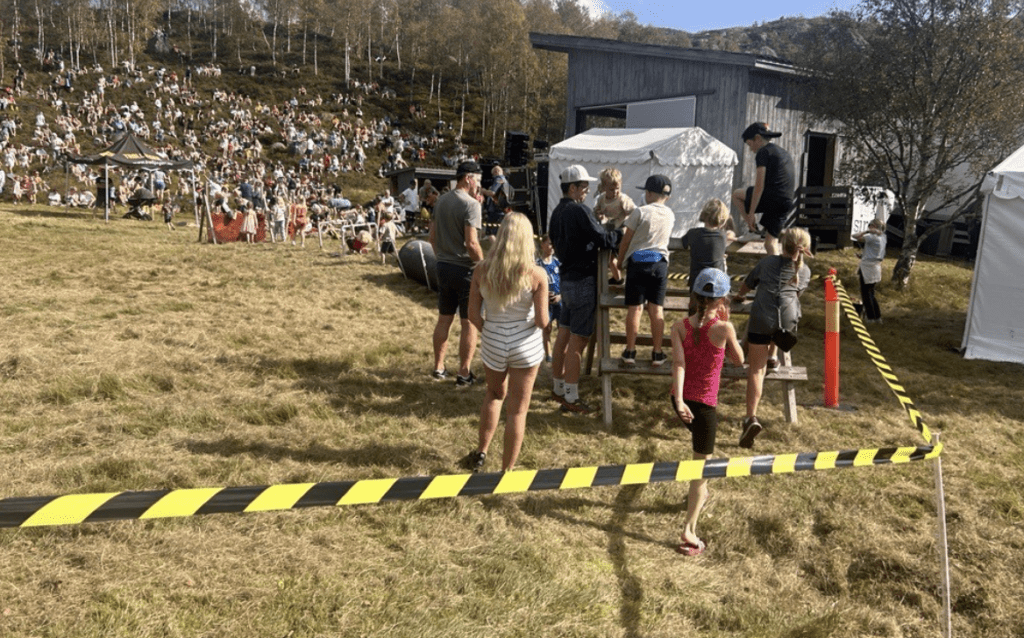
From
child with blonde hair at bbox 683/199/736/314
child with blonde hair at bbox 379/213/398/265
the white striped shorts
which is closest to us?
the white striped shorts

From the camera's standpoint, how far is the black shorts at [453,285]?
646cm

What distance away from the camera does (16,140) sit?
39.7m

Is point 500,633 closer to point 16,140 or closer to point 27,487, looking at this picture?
point 27,487

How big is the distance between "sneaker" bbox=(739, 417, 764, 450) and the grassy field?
0.44ft

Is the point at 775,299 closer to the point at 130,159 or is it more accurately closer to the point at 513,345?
the point at 513,345

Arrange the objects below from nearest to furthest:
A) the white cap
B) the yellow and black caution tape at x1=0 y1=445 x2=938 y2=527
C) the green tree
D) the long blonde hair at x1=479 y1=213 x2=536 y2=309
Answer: the yellow and black caution tape at x1=0 y1=445 x2=938 y2=527
the long blonde hair at x1=479 y1=213 x2=536 y2=309
the white cap
the green tree

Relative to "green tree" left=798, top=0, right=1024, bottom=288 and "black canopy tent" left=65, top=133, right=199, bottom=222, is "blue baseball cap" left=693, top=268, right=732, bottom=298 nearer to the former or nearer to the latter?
"green tree" left=798, top=0, right=1024, bottom=288

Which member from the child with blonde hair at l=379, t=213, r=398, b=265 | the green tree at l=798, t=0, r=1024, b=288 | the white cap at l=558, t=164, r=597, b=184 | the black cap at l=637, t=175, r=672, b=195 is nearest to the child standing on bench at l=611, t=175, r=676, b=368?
the black cap at l=637, t=175, r=672, b=195

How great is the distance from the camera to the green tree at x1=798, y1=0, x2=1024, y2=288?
13.2m

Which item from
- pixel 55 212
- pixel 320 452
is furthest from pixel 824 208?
pixel 55 212

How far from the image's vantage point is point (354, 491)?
262 centimetres

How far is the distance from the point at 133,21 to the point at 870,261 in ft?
243

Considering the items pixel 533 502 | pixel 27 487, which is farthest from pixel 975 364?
pixel 27 487

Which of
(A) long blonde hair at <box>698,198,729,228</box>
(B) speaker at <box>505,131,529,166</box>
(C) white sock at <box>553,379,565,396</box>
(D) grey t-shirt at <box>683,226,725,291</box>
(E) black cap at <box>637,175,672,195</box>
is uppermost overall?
(B) speaker at <box>505,131,529,166</box>
